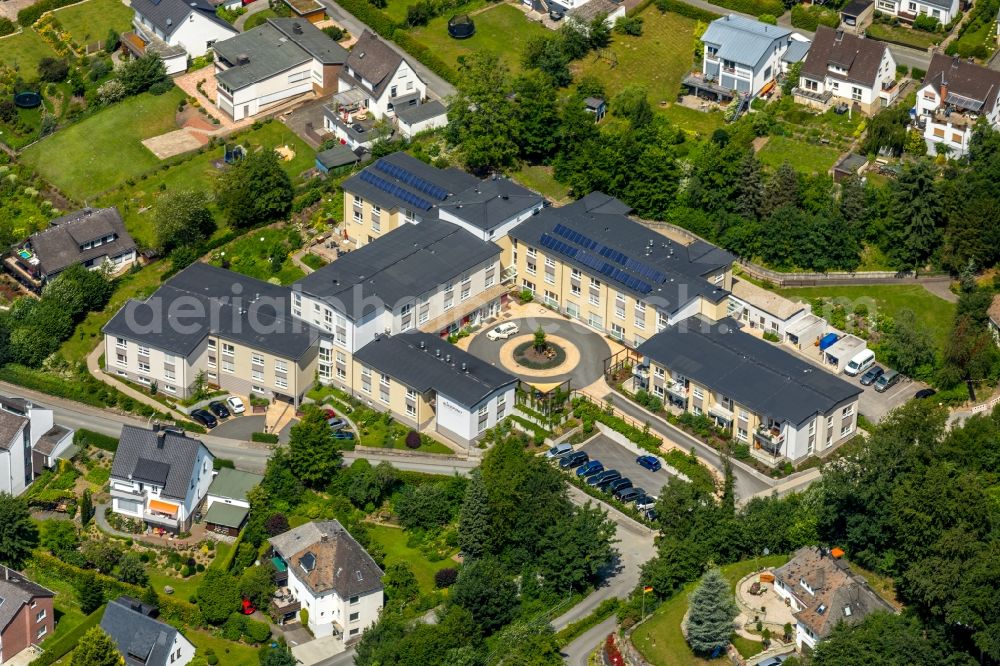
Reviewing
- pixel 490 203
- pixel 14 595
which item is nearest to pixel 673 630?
pixel 14 595

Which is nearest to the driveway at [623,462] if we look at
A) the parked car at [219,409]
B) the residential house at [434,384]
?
the residential house at [434,384]

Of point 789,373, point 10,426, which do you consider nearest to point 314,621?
point 10,426

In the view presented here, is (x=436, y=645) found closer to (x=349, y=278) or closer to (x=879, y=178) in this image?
(x=349, y=278)

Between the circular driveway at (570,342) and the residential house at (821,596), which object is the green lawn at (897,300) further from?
the residential house at (821,596)

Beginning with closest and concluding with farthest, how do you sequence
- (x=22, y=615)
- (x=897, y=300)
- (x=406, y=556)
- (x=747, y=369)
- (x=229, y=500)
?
(x=22, y=615)
(x=406, y=556)
(x=229, y=500)
(x=747, y=369)
(x=897, y=300)

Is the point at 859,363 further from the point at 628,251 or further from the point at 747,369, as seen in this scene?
the point at 628,251

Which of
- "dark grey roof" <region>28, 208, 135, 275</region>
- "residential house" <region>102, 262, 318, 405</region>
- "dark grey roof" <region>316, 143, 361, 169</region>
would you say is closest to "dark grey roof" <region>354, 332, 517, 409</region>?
"residential house" <region>102, 262, 318, 405</region>
